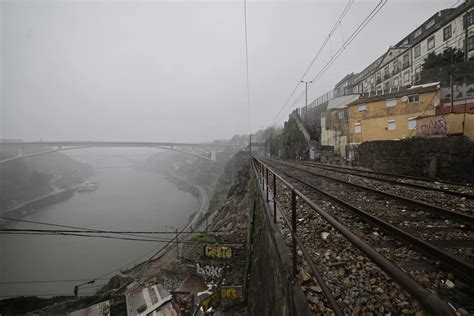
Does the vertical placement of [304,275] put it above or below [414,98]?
below

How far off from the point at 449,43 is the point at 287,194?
90.5 ft

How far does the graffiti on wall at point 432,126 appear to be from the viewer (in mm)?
8070

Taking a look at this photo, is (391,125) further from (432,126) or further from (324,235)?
(324,235)

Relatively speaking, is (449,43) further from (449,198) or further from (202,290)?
(202,290)

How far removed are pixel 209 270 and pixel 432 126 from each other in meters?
12.3

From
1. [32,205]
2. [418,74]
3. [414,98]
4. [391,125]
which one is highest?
[418,74]

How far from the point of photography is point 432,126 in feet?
28.3

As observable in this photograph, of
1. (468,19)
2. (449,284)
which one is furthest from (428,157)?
(468,19)

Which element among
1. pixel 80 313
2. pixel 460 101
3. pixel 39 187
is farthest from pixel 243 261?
pixel 39 187

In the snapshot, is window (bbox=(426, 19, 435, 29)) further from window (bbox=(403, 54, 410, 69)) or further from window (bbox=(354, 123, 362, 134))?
window (bbox=(354, 123, 362, 134))

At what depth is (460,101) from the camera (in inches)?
539

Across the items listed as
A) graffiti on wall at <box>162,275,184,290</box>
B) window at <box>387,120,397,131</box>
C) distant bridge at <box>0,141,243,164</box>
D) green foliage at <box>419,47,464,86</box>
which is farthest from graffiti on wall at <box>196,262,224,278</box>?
distant bridge at <box>0,141,243,164</box>

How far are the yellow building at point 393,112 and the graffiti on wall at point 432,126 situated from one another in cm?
599

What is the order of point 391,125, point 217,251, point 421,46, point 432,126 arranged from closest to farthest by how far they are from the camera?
point 432,126
point 217,251
point 391,125
point 421,46
